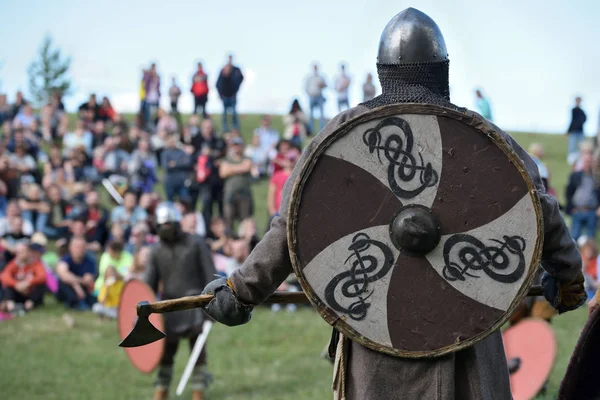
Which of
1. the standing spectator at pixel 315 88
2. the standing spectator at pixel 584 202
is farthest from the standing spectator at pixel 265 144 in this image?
the standing spectator at pixel 584 202

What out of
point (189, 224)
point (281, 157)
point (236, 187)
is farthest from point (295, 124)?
point (189, 224)

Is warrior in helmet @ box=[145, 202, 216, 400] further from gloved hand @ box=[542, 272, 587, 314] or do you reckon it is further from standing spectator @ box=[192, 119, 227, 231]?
standing spectator @ box=[192, 119, 227, 231]

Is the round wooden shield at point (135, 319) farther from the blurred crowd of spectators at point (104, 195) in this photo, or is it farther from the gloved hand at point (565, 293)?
the gloved hand at point (565, 293)

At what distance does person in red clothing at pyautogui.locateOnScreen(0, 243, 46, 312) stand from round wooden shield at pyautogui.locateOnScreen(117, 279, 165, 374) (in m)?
4.96

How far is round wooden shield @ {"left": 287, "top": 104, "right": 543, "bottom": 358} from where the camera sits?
119 inches

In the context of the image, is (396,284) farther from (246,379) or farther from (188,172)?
(188,172)

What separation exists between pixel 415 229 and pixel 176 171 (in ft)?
42.1

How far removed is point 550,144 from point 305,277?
29.9 m

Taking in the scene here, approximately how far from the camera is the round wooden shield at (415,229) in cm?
302

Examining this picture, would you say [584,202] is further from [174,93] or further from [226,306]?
[226,306]

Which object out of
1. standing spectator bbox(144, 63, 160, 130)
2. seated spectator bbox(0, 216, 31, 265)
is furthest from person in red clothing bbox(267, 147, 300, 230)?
standing spectator bbox(144, 63, 160, 130)

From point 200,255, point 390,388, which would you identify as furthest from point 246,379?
point 390,388

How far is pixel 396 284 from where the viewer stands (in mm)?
3066

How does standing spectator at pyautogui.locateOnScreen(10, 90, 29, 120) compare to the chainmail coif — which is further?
standing spectator at pyautogui.locateOnScreen(10, 90, 29, 120)
